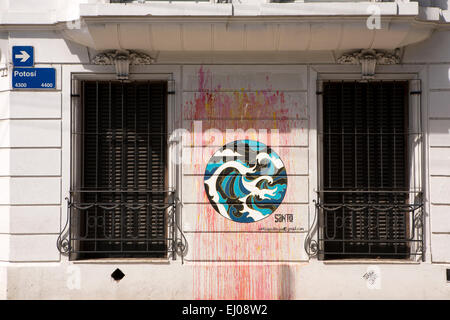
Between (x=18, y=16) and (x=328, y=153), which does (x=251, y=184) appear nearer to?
(x=328, y=153)

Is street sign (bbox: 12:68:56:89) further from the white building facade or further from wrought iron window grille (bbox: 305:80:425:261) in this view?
wrought iron window grille (bbox: 305:80:425:261)

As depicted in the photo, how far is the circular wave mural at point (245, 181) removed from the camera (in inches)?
321

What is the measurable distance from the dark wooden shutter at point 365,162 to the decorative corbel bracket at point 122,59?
2873mm

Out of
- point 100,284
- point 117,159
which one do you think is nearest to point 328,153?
point 117,159

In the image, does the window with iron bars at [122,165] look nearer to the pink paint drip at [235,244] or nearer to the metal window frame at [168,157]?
the metal window frame at [168,157]

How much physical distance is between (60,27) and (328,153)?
4493mm

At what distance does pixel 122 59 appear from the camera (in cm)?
812

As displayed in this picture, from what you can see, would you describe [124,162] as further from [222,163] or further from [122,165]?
[222,163]

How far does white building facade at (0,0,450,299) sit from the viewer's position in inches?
315

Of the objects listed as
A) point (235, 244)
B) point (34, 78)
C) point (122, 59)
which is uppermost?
point (122, 59)

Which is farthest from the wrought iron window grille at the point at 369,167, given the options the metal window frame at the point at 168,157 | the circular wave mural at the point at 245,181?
the metal window frame at the point at 168,157

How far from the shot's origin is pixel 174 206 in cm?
813

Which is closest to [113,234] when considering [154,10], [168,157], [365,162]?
[168,157]

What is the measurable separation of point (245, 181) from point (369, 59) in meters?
2.63
